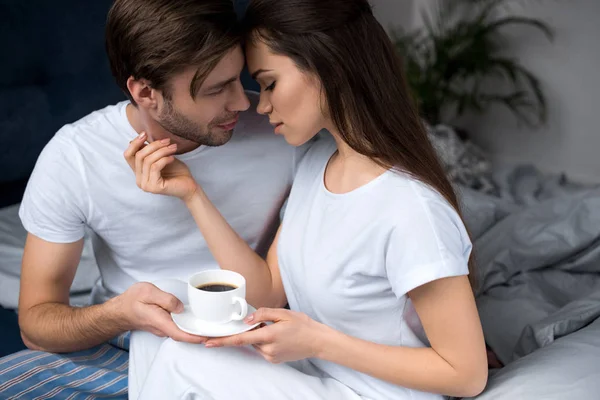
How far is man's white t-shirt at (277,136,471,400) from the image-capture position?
40.2 inches

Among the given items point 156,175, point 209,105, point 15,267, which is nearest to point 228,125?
point 209,105

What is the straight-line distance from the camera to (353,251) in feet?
3.61

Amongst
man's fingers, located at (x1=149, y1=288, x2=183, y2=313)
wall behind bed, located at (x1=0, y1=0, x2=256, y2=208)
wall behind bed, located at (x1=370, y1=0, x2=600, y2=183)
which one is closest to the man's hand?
man's fingers, located at (x1=149, y1=288, x2=183, y2=313)

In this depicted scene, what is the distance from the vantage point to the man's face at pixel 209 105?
1.21m

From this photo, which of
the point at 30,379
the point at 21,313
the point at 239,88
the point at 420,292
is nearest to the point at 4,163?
the point at 21,313

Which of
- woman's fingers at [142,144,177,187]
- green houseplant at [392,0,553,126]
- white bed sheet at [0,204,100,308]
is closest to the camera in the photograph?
woman's fingers at [142,144,177,187]

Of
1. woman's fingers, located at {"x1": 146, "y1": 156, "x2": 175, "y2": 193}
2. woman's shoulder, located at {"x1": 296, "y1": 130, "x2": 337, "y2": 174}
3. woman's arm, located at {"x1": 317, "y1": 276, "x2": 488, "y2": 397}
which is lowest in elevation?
woman's arm, located at {"x1": 317, "y1": 276, "x2": 488, "y2": 397}

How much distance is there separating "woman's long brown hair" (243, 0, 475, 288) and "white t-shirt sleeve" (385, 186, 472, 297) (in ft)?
0.18

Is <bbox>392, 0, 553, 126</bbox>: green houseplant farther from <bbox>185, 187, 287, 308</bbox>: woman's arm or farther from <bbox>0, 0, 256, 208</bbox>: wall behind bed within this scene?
<bbox>185, 187, 287, 308</bbox>: woman's arm

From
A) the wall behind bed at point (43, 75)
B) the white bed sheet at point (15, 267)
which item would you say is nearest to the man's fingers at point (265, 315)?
the white bed sheet at point (15, 267)

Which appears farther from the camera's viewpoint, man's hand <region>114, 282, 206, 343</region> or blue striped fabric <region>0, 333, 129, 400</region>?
blue striped fabric <region>0, 333, 129, 400</region>

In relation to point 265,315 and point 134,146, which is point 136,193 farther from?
point 265,315

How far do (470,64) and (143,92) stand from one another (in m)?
2.19

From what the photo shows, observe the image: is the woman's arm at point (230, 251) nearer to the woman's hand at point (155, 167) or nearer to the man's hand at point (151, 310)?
the woman's hand at point (155, 167)
